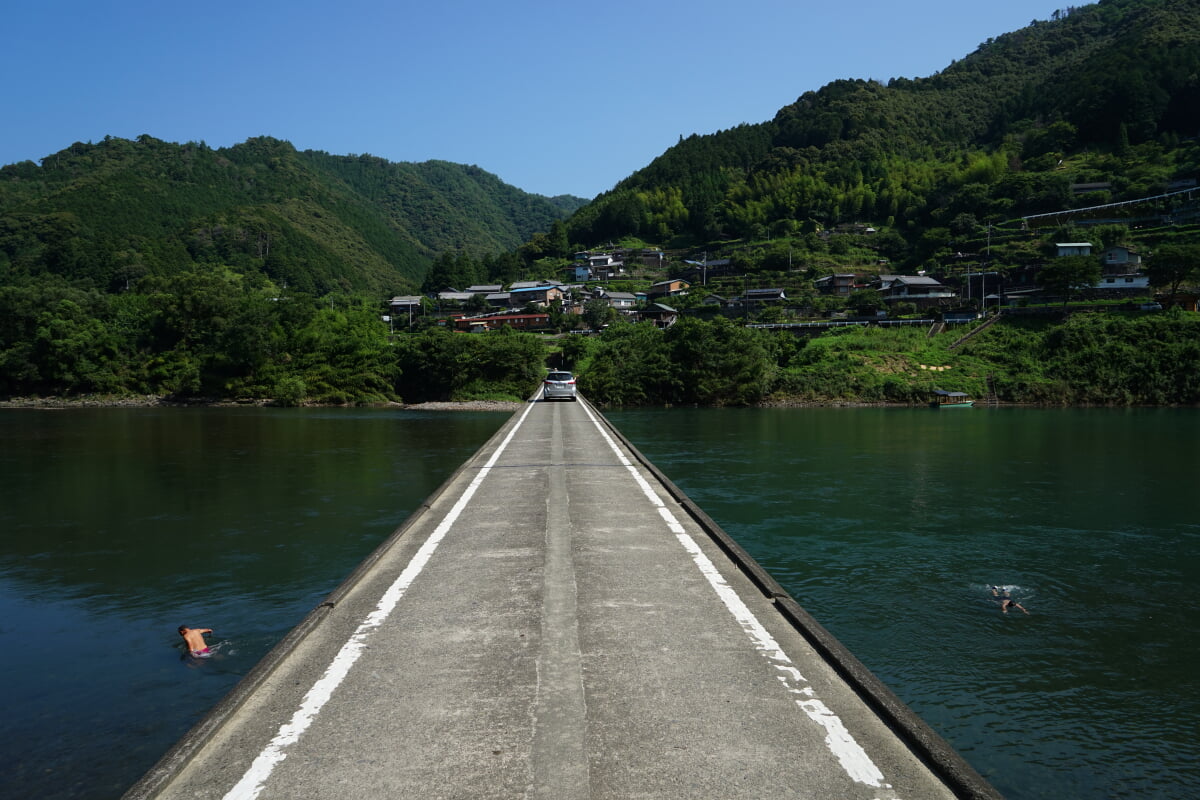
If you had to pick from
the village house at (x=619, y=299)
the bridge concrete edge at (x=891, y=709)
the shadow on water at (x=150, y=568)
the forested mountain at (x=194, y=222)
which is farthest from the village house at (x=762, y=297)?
the bridge concrete edge at (x=891, y=709)

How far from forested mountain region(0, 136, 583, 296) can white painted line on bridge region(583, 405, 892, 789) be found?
102209 millimetres

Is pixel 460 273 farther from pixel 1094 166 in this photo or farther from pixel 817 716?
pixel 817 716

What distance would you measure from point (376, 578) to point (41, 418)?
4718cm

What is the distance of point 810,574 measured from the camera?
12031mm

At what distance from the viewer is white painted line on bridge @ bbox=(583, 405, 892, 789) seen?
401 centimetres

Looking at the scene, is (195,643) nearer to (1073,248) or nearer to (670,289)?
(1073,248)

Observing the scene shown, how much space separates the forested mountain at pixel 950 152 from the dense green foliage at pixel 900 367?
136ft

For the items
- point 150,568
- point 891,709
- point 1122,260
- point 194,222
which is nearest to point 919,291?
point 1122,260

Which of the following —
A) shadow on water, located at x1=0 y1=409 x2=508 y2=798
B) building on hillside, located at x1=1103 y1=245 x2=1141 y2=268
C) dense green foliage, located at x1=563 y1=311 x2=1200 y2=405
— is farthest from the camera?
building on hillside, located at x1=1103 y1=245 x2=1141 y2=268

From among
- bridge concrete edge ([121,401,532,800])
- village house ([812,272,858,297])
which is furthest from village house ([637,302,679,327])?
bridge concrete edge ([121,401,532,800])

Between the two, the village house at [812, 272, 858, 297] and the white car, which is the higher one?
the village house at [812, 272, 858, 297]

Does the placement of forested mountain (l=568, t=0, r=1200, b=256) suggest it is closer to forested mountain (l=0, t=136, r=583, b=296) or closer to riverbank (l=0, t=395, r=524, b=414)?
forested mountain (l=0, t=136, r=583, b=296)

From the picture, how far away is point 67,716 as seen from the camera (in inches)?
274

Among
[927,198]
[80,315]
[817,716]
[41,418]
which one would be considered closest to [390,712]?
[817,716]
